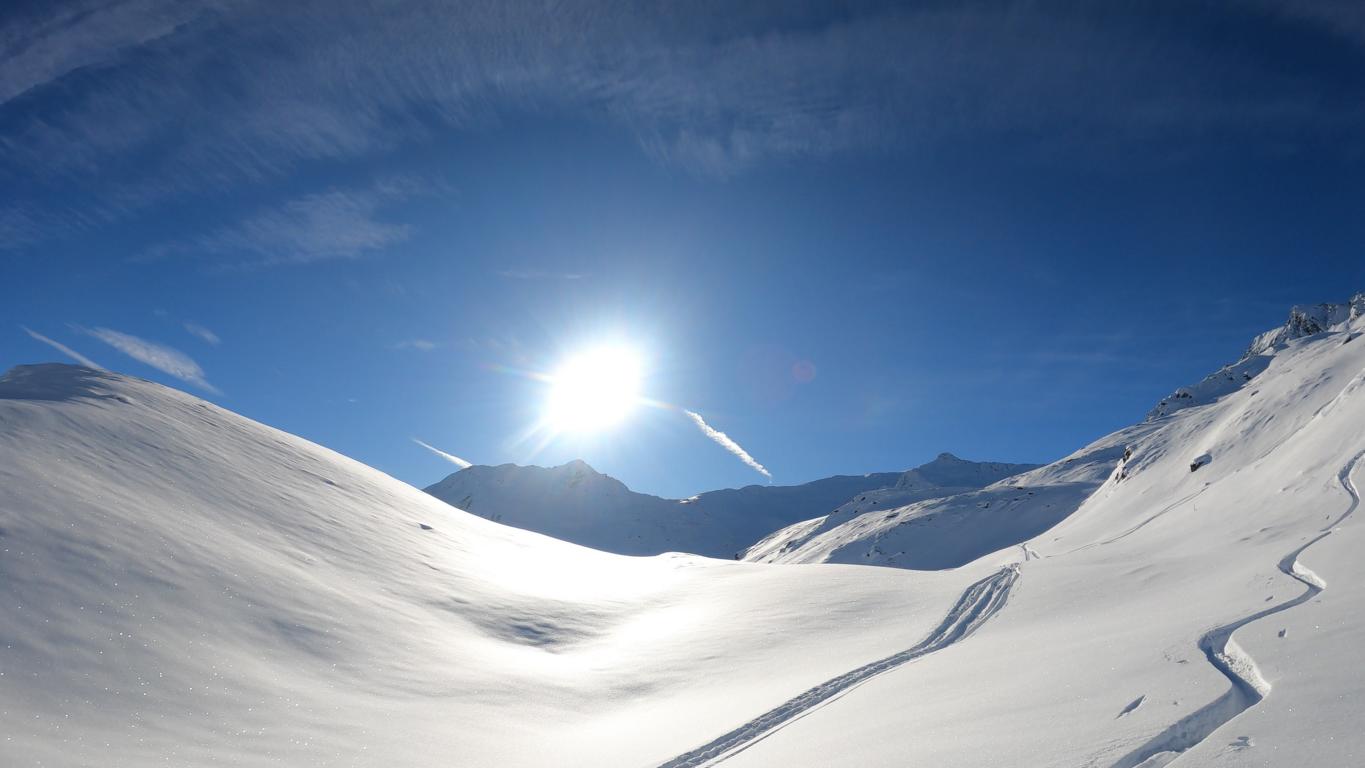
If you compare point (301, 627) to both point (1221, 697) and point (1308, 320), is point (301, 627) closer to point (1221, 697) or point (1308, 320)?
point (1221, 697)

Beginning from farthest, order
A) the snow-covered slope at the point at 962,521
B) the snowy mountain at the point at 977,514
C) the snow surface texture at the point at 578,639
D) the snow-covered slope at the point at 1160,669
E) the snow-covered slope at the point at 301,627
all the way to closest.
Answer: the snowy mountain at the point at 977,514, the snow-covered slope at the point at 962,521, the snow-covered slope at the point at 301,627, the snow surface texture at the point at 578,639, the snow-covered slope at the point at 1160,669

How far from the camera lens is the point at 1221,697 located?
254 inches

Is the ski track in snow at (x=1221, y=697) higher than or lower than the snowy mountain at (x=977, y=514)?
lower

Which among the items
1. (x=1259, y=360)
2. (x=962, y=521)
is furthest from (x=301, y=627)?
(x=1259, y=360)

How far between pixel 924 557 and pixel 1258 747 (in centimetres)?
7207

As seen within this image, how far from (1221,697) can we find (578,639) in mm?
15253

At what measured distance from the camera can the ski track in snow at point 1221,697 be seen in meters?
5.66

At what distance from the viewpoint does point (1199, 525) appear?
2281 centimetres

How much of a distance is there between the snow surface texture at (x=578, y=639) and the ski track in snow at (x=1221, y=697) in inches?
1.4

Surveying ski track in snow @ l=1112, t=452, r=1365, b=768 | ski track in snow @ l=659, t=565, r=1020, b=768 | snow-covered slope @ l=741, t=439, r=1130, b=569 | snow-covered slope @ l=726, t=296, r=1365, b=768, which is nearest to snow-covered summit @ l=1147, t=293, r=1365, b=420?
snow-covered slope @ l=741, t=439, r=1130, b=569

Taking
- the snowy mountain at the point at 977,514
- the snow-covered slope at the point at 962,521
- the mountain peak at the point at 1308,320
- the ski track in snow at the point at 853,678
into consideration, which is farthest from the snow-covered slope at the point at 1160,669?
the mountain peak at the point at 1308,320

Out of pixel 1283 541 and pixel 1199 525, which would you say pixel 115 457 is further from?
pixel 1199 525

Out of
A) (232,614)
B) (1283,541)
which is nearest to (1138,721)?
(1283,541)

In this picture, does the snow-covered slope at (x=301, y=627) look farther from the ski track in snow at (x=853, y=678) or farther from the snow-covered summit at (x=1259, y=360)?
the snow-covered summit at (x=1259, y=360)
